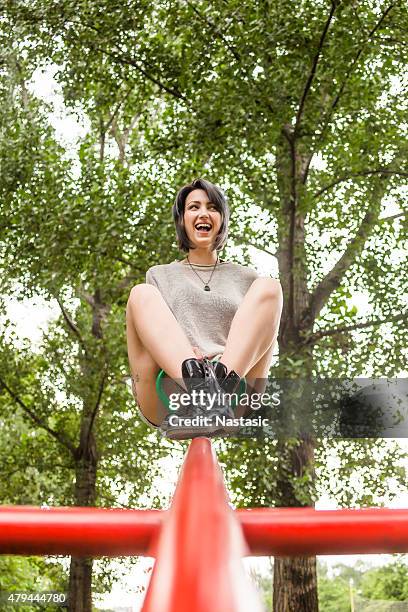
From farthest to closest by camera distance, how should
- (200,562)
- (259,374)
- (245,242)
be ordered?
(245,242)
(259,374)
(200,562)

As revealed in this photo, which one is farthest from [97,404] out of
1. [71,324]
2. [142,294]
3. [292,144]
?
[142,294]

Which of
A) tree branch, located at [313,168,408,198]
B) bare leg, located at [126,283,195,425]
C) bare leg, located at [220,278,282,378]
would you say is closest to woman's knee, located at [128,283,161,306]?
bare leg, located at [126,283,195,425]

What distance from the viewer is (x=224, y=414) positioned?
110cm

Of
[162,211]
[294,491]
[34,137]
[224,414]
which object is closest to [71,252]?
[162,211]

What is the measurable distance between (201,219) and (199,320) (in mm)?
278

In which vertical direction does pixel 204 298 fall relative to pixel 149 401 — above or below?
above

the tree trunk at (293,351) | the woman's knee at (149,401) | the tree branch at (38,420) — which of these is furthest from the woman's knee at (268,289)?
the tree branch at (38,420)

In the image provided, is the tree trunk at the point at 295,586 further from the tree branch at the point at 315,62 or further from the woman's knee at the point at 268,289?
the woman's knee at the point at 268,289

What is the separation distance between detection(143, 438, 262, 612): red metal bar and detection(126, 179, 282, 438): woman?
51 centimetres

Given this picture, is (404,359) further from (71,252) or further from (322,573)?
(322,573)

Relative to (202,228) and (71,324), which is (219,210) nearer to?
(202,228)

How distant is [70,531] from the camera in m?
0.83

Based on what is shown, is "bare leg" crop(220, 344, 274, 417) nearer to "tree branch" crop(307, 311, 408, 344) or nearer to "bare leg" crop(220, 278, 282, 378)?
"bare leg" crop(220, 278, 282, 378)

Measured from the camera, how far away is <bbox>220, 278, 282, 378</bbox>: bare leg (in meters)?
1.29
